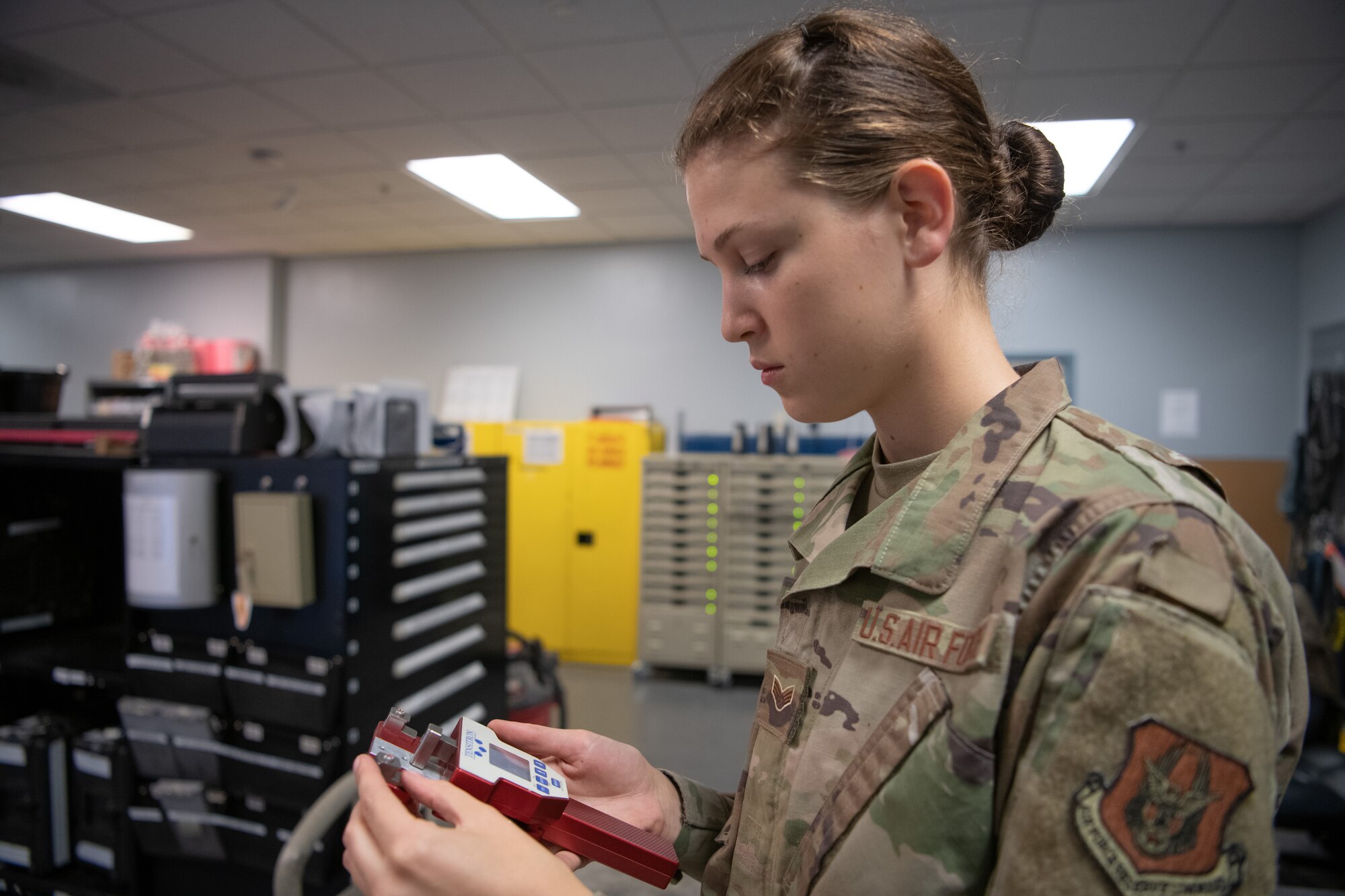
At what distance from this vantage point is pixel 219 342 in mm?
7074

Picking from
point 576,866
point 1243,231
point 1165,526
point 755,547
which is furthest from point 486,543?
point 1243,231

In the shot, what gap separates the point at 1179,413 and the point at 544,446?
474 centimetres

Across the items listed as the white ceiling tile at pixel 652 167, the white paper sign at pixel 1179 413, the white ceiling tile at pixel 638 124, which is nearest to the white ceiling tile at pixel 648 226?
the white ceiling tile at pixel 652 167

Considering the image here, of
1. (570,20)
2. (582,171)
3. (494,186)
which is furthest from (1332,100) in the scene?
(494,186)

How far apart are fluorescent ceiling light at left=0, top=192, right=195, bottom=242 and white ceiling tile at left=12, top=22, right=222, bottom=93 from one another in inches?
96.9

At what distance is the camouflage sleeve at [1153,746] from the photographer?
0.51m

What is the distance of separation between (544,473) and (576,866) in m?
5.17

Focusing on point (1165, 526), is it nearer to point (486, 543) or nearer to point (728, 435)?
point (486, 543)

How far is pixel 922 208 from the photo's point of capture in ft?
2.39

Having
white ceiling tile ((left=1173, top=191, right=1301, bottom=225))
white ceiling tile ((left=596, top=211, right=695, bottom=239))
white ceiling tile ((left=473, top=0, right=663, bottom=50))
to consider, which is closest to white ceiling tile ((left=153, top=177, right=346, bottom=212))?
white ceiling tile ((left=596, top=211, right=695, bottom=239))

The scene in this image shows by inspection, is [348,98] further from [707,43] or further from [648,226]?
[648,226]

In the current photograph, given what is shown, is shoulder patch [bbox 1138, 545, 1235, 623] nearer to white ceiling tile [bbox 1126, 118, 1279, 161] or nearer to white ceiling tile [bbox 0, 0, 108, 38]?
white ceiling tile [bbox 0, 0, 108, 38]

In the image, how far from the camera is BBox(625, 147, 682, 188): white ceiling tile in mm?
4508

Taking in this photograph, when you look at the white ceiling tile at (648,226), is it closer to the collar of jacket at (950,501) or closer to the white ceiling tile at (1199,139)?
the white ceiling tile at (1199,139)
